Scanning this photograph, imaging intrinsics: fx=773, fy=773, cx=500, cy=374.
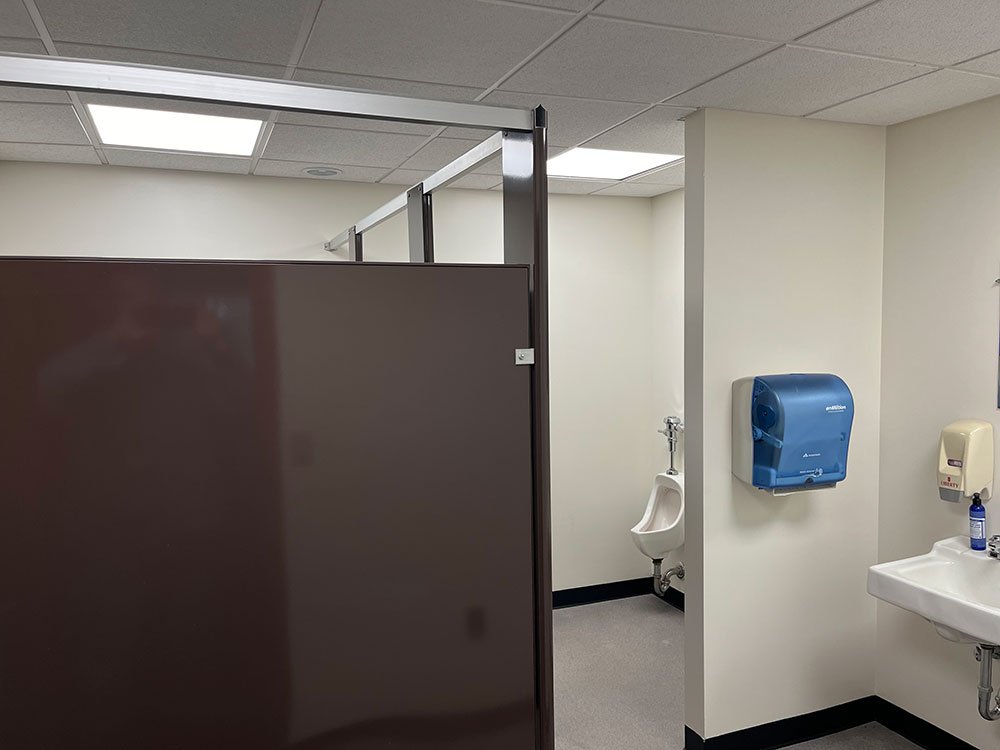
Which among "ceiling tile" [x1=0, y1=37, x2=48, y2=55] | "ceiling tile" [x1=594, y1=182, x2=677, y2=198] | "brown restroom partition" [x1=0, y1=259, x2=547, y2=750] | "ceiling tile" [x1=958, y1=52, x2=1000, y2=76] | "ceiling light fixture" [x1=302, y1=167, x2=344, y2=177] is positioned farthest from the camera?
"ceiling tile" [x1=594, y1=182, x2=677, y2=198]

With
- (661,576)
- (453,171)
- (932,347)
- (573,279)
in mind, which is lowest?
(661,576)

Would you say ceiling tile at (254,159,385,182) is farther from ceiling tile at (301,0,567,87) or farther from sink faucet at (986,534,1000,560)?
sink faucet at (986,534,1000,560)

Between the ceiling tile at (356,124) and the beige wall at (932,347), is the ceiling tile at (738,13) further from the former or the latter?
the beige wall at (932,347)

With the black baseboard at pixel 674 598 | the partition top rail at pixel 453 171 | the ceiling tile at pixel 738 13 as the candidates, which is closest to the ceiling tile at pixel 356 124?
the partition top rail at pixel 453 171

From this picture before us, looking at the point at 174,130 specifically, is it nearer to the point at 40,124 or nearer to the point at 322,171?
the point at 40,124

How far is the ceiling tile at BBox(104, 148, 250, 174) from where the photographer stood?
3031 millimetres

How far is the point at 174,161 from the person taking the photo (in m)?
3.18

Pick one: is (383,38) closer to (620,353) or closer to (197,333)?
(197,333)

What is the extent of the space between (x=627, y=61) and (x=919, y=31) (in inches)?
27.1

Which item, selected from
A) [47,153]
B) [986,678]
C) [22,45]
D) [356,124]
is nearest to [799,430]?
[986,678]

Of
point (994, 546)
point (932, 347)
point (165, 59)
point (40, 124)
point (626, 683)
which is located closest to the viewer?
point (165, 59)

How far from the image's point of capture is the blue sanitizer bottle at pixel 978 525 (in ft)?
8.02

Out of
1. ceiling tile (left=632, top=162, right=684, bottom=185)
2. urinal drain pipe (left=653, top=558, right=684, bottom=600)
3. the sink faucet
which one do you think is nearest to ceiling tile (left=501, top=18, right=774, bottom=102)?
ceiling tile (left=632, top=162, right=684, bottom=185)

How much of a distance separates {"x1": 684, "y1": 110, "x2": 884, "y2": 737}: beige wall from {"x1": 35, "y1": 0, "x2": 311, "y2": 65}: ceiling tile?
4.60ft
